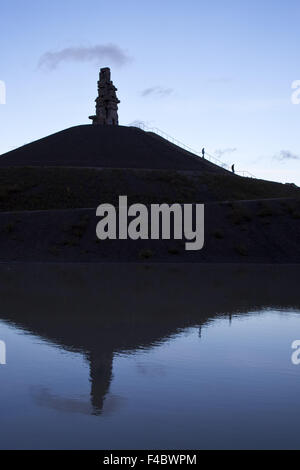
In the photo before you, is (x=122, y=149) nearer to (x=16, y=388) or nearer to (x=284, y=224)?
(x=284, y=224)

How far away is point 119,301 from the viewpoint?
18.6m

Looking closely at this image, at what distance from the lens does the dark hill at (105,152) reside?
7869 cm

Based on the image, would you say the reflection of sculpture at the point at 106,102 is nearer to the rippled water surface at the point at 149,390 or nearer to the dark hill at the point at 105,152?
the dark hill at the point at 105,152

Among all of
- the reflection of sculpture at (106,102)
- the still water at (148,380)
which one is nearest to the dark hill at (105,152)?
the reflection of sculpture at (106,102)

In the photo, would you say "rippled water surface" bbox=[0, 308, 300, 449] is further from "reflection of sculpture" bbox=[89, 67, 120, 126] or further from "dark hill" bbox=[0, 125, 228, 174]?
"reflection of sculpture" bbox=[89, 67, 120, 126]

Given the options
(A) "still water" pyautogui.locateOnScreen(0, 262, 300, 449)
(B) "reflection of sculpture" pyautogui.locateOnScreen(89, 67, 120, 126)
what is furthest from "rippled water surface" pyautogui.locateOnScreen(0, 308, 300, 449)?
(B) "reflection of sculpture" pyautogui.locateOnScreen(89, 67, 120, 126)

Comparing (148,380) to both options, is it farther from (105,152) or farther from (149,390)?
(105,152)

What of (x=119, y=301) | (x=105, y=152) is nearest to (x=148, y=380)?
(x=119, y=301)

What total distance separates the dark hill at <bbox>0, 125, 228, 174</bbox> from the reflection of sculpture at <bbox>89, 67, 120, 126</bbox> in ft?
12.5

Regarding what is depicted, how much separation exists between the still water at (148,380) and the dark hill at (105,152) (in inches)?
2459

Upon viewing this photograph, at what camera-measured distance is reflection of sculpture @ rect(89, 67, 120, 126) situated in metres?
94.8

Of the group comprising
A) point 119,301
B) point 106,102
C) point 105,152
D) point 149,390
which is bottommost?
point 149,390

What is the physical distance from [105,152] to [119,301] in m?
65.7

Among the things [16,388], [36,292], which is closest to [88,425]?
[16,388]
